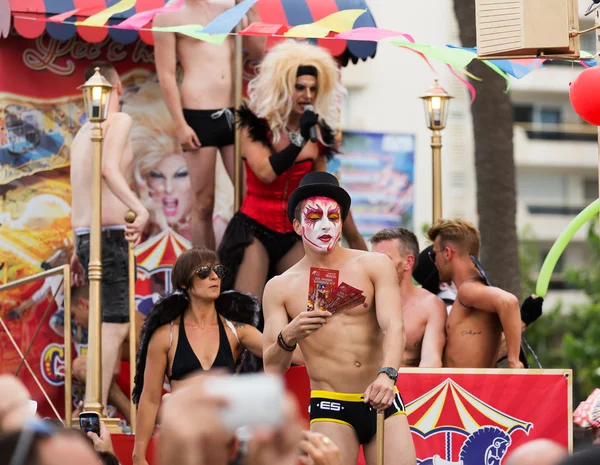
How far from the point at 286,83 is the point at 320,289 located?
11.8 ft

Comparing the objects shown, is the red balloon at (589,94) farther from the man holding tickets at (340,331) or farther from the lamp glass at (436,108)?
the lamp glass at (436,108)

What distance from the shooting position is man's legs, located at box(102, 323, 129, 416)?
10.8 meters

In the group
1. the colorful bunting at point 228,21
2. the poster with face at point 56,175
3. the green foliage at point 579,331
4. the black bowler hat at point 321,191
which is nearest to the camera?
the black bowler hat at point 321,191

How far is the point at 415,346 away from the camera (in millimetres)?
9180

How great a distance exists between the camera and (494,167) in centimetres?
1409

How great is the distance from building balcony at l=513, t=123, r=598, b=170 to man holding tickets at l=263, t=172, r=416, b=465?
46025 mm

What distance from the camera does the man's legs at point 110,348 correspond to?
35.3 ft

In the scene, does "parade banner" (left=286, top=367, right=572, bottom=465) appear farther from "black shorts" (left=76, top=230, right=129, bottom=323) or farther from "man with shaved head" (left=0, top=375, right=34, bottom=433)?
"man with shaved head" (left=0, top=375, right=34, bottom=433)

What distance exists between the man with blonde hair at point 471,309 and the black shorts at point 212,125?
3115 mm

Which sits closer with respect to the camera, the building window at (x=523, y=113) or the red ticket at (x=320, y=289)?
the red ticket at (x=320, y=289)

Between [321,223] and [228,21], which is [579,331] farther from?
[321,223]

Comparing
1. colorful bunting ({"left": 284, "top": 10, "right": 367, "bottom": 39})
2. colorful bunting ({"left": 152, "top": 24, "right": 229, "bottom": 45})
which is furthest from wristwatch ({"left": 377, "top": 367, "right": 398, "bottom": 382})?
colorful bunting ({"left": 284, "top": 10, "right": 367, "bottom": 39})

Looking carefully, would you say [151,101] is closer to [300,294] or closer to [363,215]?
[300,294]

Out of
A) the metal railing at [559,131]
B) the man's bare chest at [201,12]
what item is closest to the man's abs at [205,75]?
the man's bare chest at [201,12]
